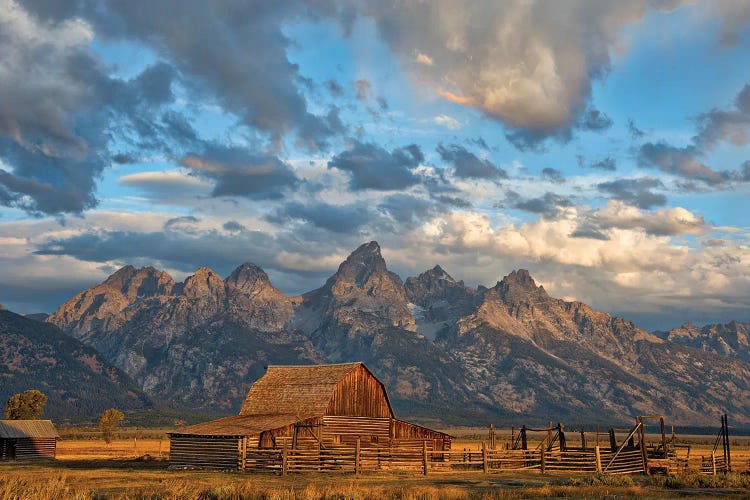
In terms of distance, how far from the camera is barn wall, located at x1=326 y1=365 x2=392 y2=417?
61156 mm

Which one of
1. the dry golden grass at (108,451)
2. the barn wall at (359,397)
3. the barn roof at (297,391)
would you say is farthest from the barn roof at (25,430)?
the barn wall at (359,397)

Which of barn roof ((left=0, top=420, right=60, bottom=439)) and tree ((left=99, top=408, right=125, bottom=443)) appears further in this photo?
tree ((left=99, top=408, right=125, bottom=443))

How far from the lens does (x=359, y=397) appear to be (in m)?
63.2

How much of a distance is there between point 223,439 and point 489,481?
20.0 meters

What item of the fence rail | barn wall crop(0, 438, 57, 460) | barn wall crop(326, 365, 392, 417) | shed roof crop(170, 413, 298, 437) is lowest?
barn wall crop(0, 438, 57, 460)

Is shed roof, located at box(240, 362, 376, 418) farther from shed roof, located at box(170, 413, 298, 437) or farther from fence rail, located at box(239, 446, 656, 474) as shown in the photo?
fence rail, located at box(239, 446, 656, 474)

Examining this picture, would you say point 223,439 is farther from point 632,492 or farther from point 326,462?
point 632,492

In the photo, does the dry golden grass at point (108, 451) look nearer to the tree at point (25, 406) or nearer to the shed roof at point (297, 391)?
the tree at point (25, 406)

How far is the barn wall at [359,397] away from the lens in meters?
61.2

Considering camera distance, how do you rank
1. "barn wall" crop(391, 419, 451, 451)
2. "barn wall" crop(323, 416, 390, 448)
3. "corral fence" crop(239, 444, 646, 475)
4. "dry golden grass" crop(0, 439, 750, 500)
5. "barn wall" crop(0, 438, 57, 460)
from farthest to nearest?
"barn wall" crop(0, 438, 57, 460) < "barn wall" crop(391, 419, 451, 451) < "barn wall" crop(323, 416, 390, 448) < "corral fence" crop(239, 444, 646, 475) < "dry golden grass" crop(0, 439, 750, 500)

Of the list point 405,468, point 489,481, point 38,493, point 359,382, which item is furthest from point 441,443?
point 38,493

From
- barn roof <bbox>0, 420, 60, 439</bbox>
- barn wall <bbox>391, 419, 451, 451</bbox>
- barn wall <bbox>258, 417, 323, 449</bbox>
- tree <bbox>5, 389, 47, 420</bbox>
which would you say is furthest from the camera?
tree <bbox>5, 389, 47, 420</bbox>

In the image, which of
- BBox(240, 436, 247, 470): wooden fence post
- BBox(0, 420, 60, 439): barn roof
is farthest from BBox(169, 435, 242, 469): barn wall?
BBox(0, 420, 60, 439): barn roof

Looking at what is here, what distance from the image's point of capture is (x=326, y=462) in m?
48.8
